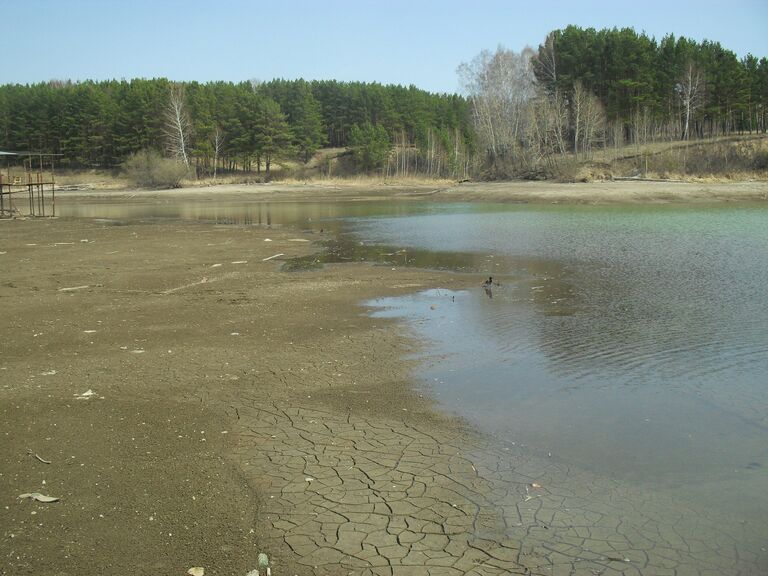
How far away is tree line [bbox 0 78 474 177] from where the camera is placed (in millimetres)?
87188

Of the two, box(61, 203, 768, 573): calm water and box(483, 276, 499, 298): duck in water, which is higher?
box(483, 276, 499, 298): duck in water

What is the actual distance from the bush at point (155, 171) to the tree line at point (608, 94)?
35.0 metres

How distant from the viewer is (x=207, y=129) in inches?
3393

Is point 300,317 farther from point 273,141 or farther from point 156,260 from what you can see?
point 273,141

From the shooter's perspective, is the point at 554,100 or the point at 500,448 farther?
the point at 554,100

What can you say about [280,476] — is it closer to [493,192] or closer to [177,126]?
[493,192]

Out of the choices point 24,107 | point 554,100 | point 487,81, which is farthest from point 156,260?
point 24,107

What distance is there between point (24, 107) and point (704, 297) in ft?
349

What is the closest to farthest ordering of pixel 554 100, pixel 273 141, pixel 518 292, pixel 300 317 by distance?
pixel 300 317 → pixel 518 292 → pixel 554 100 → pixel 273 141

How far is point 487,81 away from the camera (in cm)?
7244

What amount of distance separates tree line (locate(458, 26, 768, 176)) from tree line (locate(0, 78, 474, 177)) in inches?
601

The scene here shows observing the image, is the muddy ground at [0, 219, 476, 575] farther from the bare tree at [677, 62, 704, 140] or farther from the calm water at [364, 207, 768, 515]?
the bare tree at [677, 62, 704, 140]

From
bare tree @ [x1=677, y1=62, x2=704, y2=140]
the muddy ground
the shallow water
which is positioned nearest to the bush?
bare tree @ [x1=677, y1=62, x2=704, y2=140]

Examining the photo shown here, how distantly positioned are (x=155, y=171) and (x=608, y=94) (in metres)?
55.2
